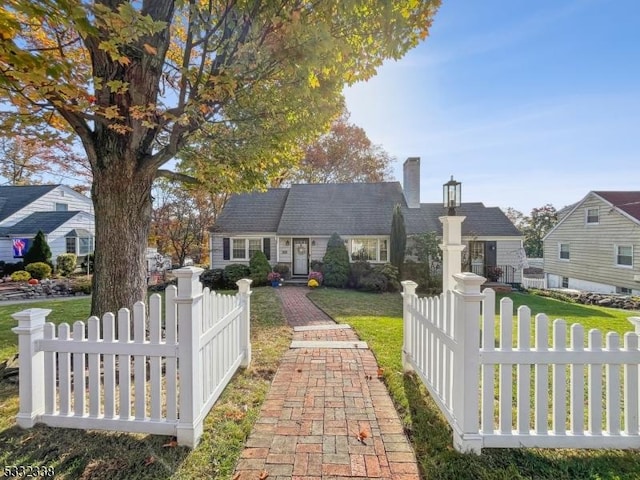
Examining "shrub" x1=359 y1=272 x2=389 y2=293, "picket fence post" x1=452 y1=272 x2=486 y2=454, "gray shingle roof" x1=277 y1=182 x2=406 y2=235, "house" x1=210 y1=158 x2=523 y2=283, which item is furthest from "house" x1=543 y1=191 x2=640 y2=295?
"picket fence post" x1=452 y1=272 x2=486 y2=454

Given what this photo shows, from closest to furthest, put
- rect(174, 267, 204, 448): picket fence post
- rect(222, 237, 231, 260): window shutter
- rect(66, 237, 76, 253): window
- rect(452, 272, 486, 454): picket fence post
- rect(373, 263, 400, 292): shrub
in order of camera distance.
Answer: rect(452, 272, 486, 454): picket fence post → rect(174, 267, 204, 448): picket fence post → rect(373, 263, 400, 292): shrub → rect(222, 237, 231, 260): window shutter → rect(66, 237, 76, 253): window

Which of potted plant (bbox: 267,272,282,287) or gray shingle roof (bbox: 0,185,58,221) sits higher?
gray shingle roof (bbox: 0,185,58,221)

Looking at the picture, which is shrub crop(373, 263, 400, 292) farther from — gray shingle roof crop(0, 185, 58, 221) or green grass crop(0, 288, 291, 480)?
gray shingle roof crop(0, 185, 58, 221)

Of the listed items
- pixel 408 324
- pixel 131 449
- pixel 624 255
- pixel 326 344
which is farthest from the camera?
pixel 624 255

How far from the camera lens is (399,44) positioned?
3.93 m

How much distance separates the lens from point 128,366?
2.76 metres

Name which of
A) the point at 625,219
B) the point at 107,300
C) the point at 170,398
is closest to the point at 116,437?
the point at 170,398

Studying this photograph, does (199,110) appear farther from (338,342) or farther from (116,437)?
(338,342)

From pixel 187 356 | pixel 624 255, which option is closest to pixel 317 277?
pixel 187 356

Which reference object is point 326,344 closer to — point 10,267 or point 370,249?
point 370,249

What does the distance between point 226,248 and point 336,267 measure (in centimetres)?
657

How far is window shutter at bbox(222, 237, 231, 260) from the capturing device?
1720 centimetres

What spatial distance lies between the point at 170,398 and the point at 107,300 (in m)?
2.31

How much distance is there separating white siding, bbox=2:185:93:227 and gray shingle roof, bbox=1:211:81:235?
1.22ft
